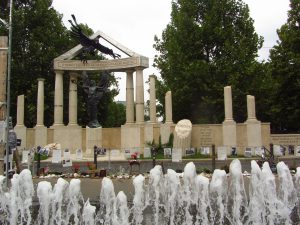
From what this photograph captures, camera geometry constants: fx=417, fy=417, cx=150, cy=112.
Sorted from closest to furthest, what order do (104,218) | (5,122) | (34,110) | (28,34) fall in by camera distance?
Answer: (104,218) → (5,122) → (34,110) → (28,34)

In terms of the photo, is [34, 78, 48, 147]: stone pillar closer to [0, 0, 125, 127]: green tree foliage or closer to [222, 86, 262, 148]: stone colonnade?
[0, 0, 125, 127]: green tree foliage

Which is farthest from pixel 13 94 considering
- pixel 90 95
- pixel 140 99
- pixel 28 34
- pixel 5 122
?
pixel 5 122

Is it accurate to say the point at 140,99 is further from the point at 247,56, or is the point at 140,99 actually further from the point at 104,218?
the point at 104,218

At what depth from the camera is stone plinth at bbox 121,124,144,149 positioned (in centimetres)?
3278

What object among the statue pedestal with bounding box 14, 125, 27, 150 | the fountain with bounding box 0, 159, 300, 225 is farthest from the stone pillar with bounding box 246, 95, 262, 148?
the statue pedestal with bounding box 14, 125, 27, 150

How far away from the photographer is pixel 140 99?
3384 cm

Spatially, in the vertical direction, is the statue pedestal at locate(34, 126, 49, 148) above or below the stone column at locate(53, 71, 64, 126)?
below

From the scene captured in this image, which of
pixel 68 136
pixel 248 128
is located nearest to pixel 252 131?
pixel 248 128

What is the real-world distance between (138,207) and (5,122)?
26.2 ft

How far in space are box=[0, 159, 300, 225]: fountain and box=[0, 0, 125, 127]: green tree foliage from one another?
29.3 meters

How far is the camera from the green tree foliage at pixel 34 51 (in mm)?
41094

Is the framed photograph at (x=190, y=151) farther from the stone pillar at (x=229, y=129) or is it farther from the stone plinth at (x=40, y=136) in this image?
the stone plinth at (x=40, y=136)

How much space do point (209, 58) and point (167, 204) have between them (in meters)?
28.2

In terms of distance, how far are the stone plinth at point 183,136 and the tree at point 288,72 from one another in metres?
10.6
